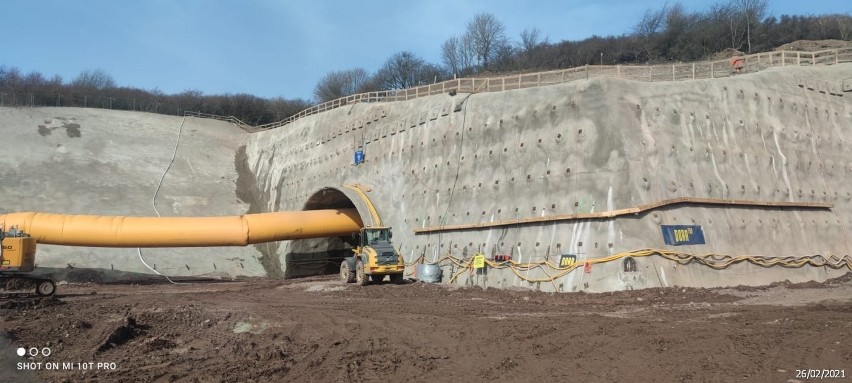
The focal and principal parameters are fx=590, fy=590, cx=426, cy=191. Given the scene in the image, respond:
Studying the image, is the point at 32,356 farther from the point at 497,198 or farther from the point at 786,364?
the point at 497,198

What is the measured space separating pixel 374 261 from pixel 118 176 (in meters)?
25.1

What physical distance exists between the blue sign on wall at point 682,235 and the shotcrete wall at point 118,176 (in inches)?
928

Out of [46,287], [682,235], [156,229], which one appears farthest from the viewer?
[156,229]

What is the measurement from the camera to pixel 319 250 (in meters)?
35.2

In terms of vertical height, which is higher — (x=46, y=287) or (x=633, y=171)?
(x=633, y=171)

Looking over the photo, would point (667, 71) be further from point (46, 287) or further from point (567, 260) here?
point (46, 287)

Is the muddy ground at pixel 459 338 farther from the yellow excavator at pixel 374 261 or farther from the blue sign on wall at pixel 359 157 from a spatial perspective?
the blue sign on wall at pixel 359 157

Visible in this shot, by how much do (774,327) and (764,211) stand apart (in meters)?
11.2

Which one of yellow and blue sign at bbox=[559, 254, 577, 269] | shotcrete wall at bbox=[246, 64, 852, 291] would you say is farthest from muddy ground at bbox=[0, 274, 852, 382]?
shotcrete wall at bbox=[246, 64, 852, 291]

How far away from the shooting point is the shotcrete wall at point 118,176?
31.7 metres

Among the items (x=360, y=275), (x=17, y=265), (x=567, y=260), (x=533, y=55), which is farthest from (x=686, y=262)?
(x=533, y=55)

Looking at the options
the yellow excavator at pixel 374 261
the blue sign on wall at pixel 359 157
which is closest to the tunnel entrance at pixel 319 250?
the blue sign on wall at pixel 359 157

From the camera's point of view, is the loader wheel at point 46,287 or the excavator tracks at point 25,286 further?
the loader wheel at point 46,287

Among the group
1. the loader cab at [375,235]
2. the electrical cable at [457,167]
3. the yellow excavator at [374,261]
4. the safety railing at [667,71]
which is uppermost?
the safety railing at [667,71]
